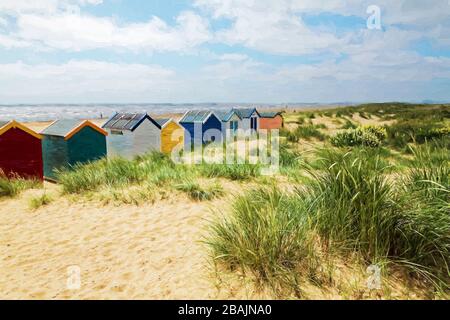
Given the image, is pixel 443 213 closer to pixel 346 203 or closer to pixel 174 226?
pixel 346 203

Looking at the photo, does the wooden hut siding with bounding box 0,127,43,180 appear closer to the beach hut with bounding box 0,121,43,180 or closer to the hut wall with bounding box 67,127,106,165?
the beach hut with bounding box 0,121,43,180

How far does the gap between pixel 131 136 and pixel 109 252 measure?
798 cm

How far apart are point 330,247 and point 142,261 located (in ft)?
6.63

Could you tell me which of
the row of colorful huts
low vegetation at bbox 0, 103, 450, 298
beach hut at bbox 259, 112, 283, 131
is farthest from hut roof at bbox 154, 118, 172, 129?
low vegetation at bbox 0, 103, 450, 298

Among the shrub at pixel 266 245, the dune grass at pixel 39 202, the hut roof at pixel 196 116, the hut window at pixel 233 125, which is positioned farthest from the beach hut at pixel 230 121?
the shrub at pixel 266 245

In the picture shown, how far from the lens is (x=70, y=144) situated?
33.2 ft

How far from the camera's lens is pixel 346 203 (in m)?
3.45

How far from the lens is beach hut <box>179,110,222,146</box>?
14312mm

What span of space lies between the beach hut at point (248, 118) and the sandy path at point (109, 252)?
499 inches

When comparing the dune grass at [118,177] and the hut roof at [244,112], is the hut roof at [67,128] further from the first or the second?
the hut roof at [244,112]

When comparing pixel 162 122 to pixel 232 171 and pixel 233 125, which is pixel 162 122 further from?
pixel 232 171

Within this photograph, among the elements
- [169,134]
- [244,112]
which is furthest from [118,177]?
[244,112]

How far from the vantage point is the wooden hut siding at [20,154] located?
8922 mm
